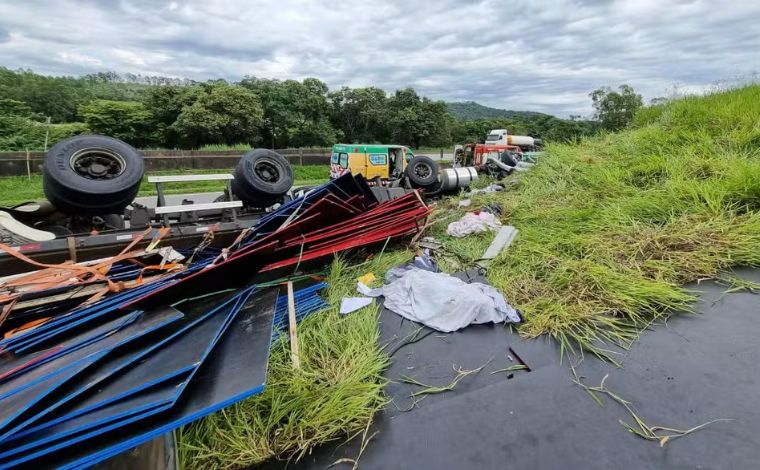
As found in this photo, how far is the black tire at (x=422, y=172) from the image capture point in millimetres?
9078

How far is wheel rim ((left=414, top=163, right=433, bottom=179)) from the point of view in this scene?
30.8 feet

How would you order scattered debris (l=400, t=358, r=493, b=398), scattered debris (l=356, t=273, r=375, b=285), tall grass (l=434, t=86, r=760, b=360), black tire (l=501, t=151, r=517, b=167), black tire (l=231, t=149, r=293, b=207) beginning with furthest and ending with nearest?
black tire (l=501, t=151, r=517, b=167), black tire (l=231, t=149, r=293, b=207), scattered debris (l=356, t=273, r=375, b=285), tall grass (l=434, t=86, r=760, b=360), scattered debris (l=400, t=358, r=493, b=398)

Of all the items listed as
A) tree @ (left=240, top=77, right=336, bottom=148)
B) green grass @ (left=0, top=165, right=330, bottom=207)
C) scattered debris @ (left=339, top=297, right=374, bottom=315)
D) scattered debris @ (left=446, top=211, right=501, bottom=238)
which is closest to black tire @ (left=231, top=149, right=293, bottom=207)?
scattered debris @ (left=446, top=211, right=501, bottom=238)

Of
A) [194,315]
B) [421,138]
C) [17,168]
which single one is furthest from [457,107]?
[194,315]

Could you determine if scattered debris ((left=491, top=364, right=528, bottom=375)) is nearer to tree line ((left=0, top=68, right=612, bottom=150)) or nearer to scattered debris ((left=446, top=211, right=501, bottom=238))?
scattered debris ((left=446, top=211, right=501, bottom=238))

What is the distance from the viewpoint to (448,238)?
444 centimetres

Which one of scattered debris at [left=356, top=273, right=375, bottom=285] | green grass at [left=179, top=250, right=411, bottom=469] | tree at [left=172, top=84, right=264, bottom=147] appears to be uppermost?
tree at [left=172, top=84, right=264, bottom=147]

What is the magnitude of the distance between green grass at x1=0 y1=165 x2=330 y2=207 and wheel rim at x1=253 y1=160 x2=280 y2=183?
5330 mm

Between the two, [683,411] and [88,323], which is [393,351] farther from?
[88,323]

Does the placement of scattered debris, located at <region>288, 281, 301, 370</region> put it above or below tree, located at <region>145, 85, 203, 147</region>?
below

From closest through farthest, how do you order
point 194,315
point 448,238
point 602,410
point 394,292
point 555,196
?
1. point 602,410
2. point 194,315
3. point 394,292
4. point 448,238
5. point 555,196

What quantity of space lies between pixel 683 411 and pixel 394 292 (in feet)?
6.46

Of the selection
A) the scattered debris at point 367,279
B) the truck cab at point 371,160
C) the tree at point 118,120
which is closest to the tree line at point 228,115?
the tree at point 118,120

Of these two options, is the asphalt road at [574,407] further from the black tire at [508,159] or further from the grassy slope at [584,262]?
the black tire at [508,159]
